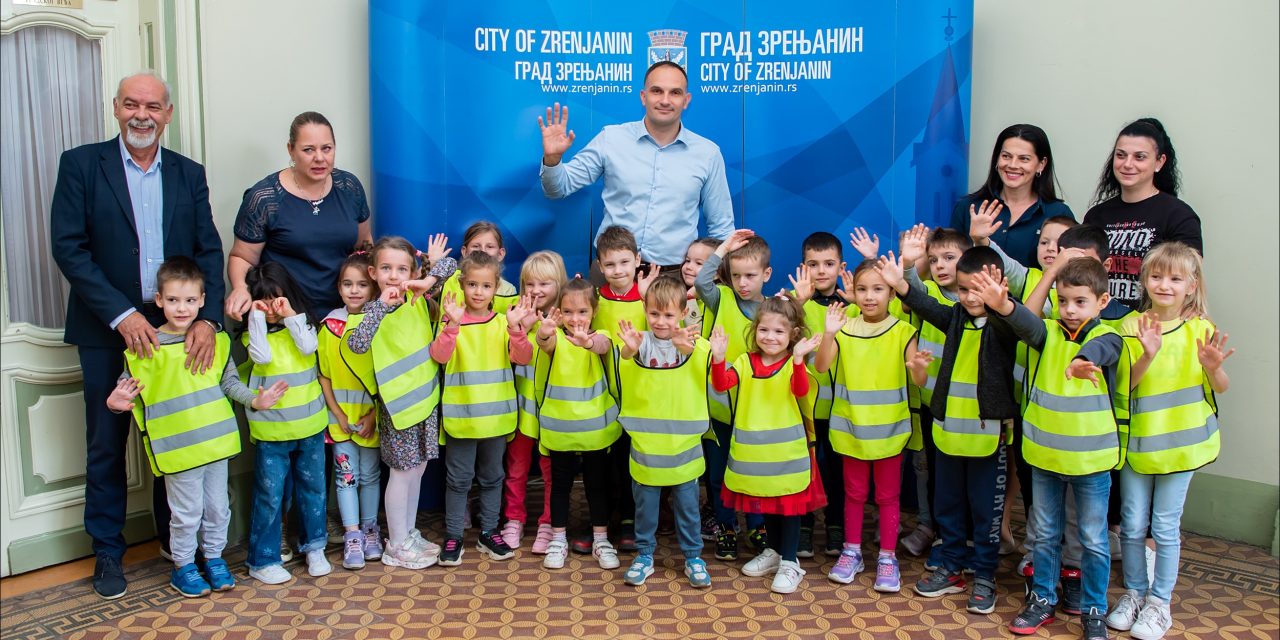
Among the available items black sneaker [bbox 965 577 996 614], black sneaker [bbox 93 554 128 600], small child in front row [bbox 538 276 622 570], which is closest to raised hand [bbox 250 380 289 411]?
black sneaker [bbox 93 554 128 600]

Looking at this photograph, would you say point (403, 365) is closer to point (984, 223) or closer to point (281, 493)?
point (281, 493)

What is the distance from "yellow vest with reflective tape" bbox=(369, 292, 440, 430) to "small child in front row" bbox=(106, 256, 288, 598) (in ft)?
1.16

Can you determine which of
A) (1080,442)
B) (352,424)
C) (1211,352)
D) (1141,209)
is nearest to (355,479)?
(352,424)

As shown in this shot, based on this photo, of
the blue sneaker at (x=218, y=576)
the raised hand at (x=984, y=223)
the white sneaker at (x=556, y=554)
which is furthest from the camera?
the white sneaker at (x=556, y=554)

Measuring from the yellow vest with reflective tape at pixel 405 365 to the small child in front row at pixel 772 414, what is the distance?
109 centimetres

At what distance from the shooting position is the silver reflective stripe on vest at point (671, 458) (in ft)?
12.0

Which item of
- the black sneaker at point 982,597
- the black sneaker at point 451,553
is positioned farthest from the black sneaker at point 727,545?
the black sneaker at point 451,553

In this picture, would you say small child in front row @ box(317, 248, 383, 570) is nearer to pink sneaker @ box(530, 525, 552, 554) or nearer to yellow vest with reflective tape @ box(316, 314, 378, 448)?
yellow vest with reflective tape @ box(316, 314, 378, 448)

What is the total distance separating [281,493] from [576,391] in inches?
45.6

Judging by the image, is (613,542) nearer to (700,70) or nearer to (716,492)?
(716,492)

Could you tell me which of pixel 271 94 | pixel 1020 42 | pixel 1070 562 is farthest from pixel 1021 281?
pixel 271 94

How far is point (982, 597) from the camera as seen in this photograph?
3.53 m

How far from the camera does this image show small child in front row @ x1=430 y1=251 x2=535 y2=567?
149 inches

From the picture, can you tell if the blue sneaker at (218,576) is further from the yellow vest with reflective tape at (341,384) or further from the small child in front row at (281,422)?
the yellow vest with reflective tape at (341,384)
